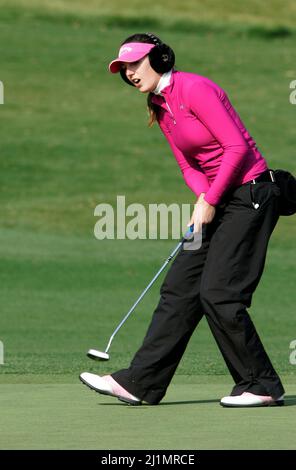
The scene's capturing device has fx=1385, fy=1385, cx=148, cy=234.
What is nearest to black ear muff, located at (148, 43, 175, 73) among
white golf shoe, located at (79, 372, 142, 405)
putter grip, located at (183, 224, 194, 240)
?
putter grip, located at (183, 224, 194, 240)

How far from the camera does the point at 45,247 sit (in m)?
20.2

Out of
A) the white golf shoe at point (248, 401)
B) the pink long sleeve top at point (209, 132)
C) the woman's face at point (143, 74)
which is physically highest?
the woman's face at point (143, 74)

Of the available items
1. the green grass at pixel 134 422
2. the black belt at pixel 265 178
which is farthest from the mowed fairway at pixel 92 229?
the black belt at pixel 265 178

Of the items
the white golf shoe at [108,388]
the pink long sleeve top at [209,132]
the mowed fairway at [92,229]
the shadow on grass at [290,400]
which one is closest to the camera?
the mowed fairway at [92,229]

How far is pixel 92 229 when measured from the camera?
22.0 metres

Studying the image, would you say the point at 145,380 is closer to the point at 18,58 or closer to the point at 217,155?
the point at 217,155

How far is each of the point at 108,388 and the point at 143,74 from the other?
1.66 metres

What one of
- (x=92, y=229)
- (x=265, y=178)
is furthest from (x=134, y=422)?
(x=92, y=229)

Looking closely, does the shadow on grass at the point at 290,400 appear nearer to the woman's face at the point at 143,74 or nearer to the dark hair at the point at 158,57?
the dark hair at the point at 158,57

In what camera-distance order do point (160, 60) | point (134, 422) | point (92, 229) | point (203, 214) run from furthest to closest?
point (92, 229), point (160, 60), point (203, 214), point (134, 422)

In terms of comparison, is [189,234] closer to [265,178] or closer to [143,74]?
[265,178]

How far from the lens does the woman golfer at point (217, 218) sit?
7.03 metres

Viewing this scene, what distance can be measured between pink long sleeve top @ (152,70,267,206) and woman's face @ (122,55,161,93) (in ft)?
0.25

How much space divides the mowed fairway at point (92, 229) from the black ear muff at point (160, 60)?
5.74 ft
